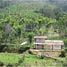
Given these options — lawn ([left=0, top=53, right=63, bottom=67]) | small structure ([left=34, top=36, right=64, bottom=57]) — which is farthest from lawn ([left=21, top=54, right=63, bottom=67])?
small structure ([left=34, top=36, right=64, bottom=57])

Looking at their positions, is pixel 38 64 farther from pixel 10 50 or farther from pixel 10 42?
pixel 10 42

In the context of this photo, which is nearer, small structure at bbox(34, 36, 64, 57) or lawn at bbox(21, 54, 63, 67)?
lawn at bbox(21, 54, 63, 67)

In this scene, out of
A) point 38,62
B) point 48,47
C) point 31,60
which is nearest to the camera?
point 38,62

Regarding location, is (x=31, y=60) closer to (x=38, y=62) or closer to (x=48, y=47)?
(x=38, y=62)

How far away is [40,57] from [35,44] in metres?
6.21

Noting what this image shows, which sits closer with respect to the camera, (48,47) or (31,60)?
(31,60)

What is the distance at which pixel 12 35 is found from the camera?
137ft

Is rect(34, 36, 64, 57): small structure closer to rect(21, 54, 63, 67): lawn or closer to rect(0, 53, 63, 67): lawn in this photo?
rect(0, 53, 63, 67): lawn

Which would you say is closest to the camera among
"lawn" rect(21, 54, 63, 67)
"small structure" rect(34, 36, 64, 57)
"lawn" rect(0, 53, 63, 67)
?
"lawn" rect(21, 54, 63, 67)

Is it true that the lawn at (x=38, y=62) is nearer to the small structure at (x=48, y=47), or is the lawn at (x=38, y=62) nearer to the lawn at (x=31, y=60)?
the lawn at (x=31, y=60)

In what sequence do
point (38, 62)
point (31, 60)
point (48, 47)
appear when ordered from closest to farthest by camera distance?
point (38, 62), point (31, 60), point (48, 47)

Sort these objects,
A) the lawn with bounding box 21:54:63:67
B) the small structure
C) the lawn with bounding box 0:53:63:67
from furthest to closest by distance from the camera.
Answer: the small structure
the lawn with bounding box 0:53:63:67
the lawn with bounding box 21:54:63:67

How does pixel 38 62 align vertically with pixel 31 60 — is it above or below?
above

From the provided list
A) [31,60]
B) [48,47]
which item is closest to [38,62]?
[31,60]
